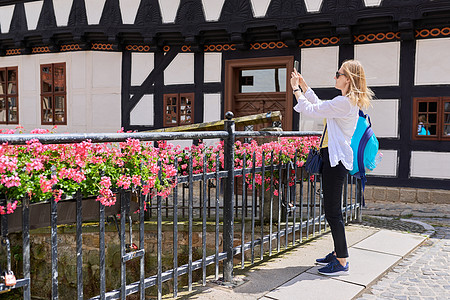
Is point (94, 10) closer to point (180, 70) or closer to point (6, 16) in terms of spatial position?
point (180, 70)

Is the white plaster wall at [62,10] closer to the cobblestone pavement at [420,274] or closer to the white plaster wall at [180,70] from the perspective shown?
the white plaster wall at [180,70]

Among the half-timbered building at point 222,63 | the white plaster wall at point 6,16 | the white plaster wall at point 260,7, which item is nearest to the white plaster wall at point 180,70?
the half-timbered building at point 222,63

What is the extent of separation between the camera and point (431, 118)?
8867 millimetres

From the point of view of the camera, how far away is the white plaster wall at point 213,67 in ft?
34.8

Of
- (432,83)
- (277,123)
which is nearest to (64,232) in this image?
(277,123)

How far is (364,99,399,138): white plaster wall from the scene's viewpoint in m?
9.12

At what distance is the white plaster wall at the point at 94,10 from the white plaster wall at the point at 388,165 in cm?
785

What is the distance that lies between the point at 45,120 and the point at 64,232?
6.82 m

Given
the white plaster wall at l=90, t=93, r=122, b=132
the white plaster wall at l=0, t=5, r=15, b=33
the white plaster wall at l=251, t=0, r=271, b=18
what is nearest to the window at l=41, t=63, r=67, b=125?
the white plaster wall at l=90, t=93, r=122, b=132

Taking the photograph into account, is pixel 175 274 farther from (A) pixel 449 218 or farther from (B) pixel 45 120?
(B) pixel 45 120

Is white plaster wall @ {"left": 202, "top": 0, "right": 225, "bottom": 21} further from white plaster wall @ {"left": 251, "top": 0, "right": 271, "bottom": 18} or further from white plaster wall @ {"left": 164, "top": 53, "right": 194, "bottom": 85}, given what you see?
white plaster wall @ {"left": 164, "top": 53, "right": 194, "bottom": 85}

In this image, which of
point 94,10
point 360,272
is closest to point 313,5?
point 94,10

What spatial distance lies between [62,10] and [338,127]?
1041cm

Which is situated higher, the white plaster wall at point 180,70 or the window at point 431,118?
the white plaster wall at point 180,70
